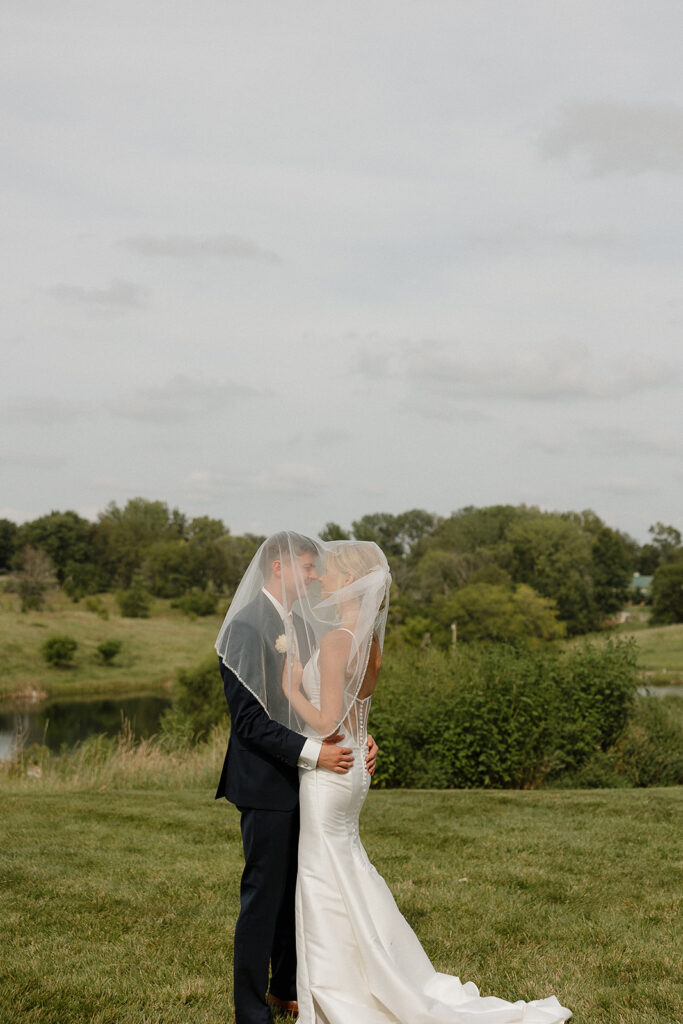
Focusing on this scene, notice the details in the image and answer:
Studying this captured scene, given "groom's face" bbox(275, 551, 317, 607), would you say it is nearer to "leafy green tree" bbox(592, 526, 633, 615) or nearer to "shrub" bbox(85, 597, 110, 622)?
"shrub" bbox(85, 597, 110, 622)

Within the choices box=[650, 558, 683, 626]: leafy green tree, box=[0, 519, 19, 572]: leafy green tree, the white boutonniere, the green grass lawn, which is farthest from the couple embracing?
box=[0, 519, 19, 572]: leafy green tree

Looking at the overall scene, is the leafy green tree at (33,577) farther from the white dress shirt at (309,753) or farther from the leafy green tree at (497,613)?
the white dress shirt at (309,753)

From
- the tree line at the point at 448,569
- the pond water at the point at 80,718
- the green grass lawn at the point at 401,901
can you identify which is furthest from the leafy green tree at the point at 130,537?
the green grass lawn at the point at 401,901

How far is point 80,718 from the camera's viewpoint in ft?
131

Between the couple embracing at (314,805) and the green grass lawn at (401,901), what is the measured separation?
51cm

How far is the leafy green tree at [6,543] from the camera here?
89.8m

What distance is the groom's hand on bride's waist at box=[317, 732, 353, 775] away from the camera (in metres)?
4.11

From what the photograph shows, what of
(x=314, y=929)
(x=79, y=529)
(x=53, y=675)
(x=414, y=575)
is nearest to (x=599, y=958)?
(x=314, y=929)

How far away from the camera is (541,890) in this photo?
6496mm

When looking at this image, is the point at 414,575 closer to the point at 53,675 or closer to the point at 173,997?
the point at 53,675

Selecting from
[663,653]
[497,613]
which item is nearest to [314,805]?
[663,653]

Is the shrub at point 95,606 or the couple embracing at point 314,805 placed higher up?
the couple embracing at point 314,805

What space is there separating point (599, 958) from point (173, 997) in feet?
7.67

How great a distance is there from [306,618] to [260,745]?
2.04 feet
